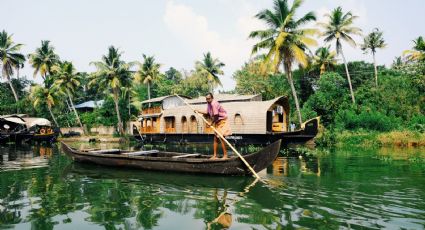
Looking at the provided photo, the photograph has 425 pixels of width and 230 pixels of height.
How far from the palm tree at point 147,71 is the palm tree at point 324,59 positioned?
16.8 meters

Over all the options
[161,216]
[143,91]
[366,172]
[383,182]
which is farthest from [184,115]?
[143,91]

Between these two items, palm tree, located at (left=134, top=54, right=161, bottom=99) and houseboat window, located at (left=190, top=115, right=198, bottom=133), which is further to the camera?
palm tree, located at (left=134, top=54, right=161, bottom=99)

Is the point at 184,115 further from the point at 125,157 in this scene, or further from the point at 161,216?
the point at 161,216

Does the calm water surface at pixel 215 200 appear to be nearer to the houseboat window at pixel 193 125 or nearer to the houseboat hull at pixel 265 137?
the houseboat hull at pixel 265 137

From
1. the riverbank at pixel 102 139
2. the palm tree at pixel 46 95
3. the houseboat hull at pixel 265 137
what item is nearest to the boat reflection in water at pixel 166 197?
the houseboat hull at pixel 265 137

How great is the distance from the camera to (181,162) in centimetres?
926

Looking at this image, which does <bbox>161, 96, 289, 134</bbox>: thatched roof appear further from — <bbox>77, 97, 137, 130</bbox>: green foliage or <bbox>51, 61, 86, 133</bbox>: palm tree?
<bbox>51, 61, 86, 133</bbox>: palm tree

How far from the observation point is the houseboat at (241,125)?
18922mm

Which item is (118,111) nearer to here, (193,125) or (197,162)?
(193,125)

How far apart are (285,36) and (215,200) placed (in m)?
16.8

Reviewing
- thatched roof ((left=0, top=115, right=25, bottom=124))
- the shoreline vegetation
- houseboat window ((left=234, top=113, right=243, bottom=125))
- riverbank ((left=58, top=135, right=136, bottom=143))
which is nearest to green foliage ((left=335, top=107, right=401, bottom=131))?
the shoreline vegetation

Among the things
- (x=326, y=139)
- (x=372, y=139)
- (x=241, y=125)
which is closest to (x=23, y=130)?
(x=241, y=125)

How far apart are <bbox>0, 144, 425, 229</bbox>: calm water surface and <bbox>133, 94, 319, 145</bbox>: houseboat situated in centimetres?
888

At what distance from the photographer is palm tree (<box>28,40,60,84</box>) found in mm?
36156
